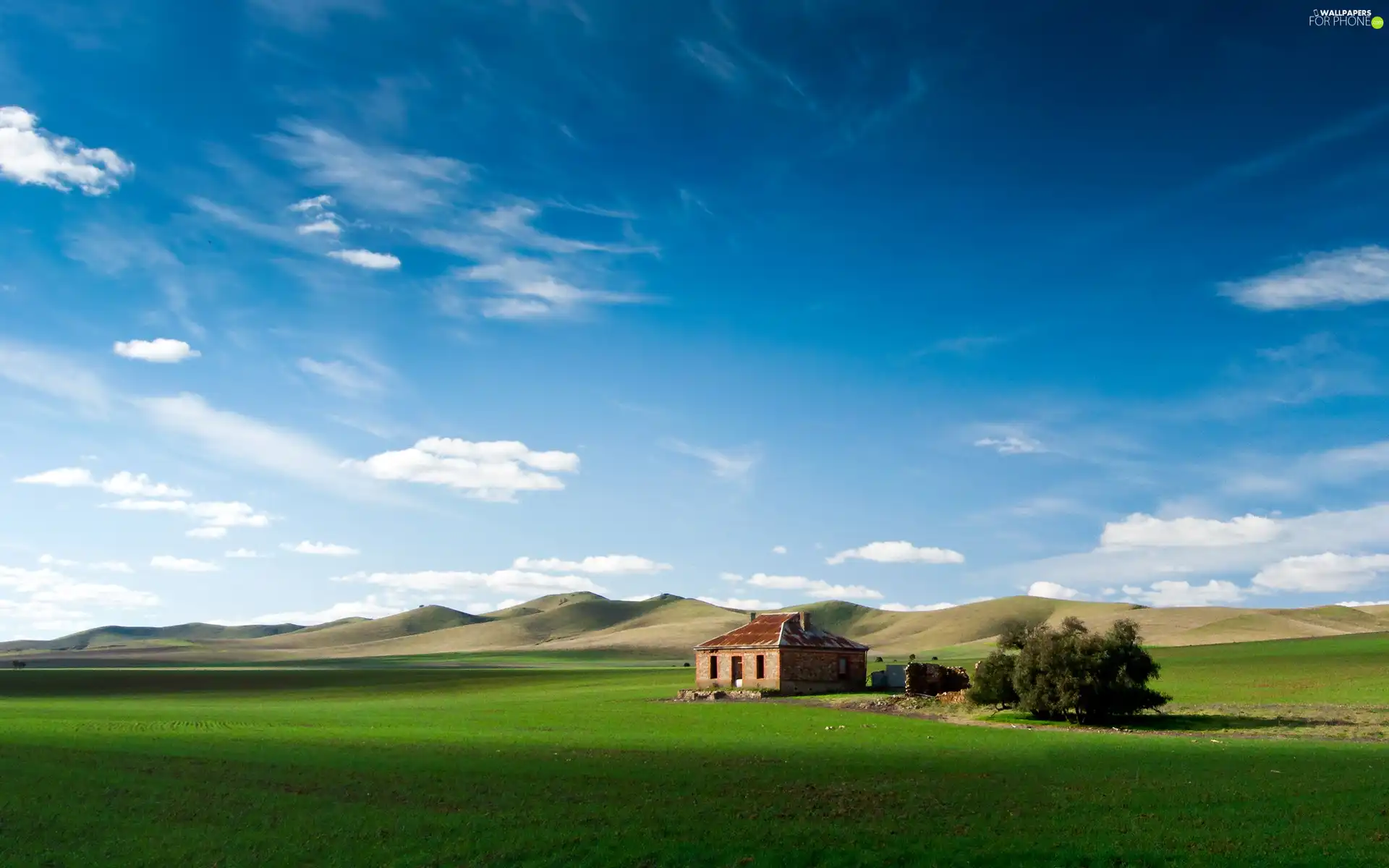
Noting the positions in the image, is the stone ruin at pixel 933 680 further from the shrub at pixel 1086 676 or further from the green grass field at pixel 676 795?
the green grass field at pixel 676 795

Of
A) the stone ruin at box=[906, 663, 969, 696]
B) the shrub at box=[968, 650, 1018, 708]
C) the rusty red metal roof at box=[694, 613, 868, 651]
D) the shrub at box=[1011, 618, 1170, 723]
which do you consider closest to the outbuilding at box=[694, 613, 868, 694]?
the rusty red metal roof at box=[694, 613, 868, 651]

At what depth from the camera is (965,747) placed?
102ft

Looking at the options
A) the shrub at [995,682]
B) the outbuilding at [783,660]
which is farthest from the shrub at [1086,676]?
the outbuilding at [783,660]

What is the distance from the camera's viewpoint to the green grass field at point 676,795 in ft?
55.6

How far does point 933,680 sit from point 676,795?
1519 inches

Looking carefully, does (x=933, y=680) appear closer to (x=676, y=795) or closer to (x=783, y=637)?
(x=783, y=637)

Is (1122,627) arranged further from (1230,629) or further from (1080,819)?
(1230,629)

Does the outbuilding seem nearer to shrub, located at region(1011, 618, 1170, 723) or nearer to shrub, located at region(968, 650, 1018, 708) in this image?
shrub, located at region(968, 650, 1018, 708)

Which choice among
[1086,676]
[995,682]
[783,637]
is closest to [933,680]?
[995,682]

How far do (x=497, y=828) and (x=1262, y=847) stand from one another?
1351 cm

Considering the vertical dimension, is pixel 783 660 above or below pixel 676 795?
above

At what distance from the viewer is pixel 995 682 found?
46.0 metres

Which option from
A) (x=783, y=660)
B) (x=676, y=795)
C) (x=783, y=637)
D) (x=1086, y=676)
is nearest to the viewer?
(x=676, y=795)

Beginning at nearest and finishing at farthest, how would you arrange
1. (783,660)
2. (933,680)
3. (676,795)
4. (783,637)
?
1. (676,795)
2. (933,680)
3. (783,660)
4. (783,637)
